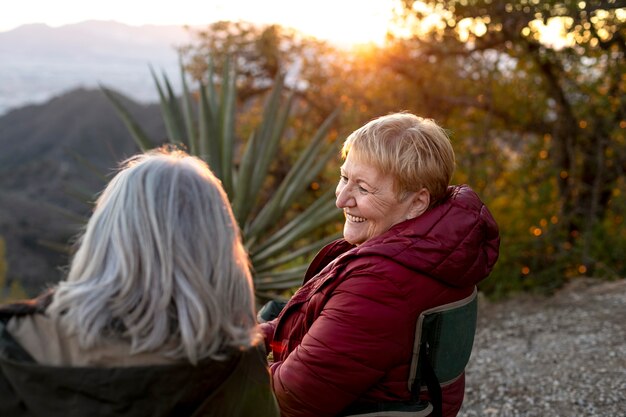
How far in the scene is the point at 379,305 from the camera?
2182mm

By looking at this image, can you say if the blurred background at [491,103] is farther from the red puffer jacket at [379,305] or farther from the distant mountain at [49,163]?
the distant mountain at [49,163]

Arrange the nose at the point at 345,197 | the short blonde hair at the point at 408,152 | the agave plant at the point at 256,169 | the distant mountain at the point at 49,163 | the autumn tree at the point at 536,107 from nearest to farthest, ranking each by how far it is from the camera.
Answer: the short blonde hair at the point at 408,152, the nose at the point at 345,197, the agave plant at the point at 256,169, the autumn tree at the point at 536,107, the distant mountain at the point at 49,163

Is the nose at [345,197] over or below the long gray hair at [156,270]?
below

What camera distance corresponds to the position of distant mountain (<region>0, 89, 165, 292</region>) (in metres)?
20.5

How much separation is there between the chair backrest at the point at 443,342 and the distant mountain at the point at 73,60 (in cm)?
2405

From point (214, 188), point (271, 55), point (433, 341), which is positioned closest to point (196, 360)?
point (214, 188)

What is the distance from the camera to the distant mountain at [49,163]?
67.3ft

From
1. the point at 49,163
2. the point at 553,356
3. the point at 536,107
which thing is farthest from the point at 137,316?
the point at 49,163

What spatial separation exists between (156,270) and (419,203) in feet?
3.63

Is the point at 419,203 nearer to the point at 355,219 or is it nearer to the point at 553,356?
the point at 355,219

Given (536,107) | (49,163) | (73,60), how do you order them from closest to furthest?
(536,107), (49,163), (73,60)

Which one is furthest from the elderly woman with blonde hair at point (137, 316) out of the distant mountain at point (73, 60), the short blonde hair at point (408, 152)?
the distant mountain at point (73, 60)

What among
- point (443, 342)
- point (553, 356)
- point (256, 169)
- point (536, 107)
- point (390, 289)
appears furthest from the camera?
Answer: point (536, 107)

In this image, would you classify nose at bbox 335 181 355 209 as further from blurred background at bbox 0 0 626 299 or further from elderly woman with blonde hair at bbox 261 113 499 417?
blurred background at bbox 0 0 626 299
